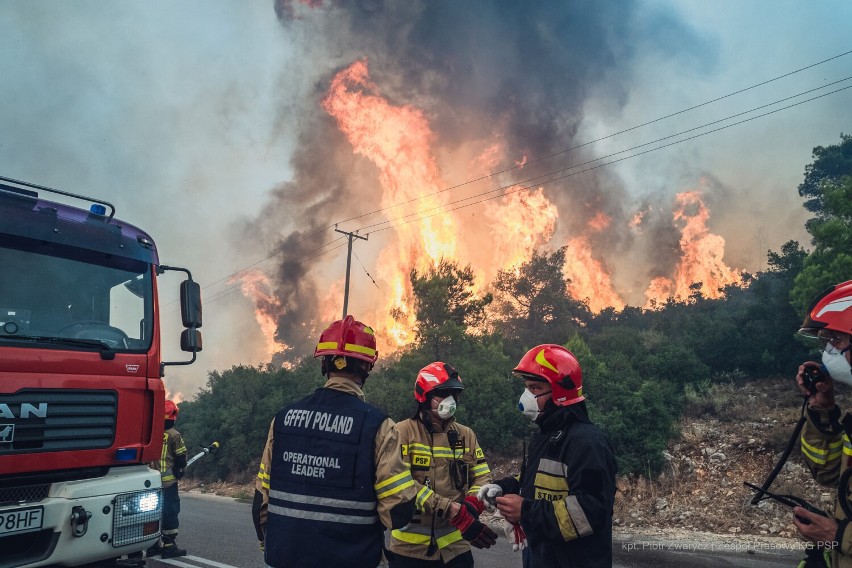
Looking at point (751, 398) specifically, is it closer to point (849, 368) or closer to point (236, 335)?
point (849, 368)

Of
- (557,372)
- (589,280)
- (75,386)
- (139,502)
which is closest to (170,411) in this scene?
(139,502)

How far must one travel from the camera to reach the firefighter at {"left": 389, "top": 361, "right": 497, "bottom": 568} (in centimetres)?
405

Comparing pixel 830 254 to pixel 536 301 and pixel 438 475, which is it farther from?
pixel 536 301

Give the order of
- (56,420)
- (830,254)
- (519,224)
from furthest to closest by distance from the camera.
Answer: (519,224) → (830,254) → (56,420)

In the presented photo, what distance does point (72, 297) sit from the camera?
4801 mm

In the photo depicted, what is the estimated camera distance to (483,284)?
44.3 meters

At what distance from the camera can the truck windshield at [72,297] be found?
4.41 meters

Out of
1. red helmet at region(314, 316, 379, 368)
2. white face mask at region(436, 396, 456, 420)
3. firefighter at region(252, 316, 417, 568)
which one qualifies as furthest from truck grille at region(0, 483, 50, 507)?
white face mask at region(436, 396, 456, 420)

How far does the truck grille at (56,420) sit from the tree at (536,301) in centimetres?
2876

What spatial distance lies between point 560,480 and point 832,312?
1487 millimetres

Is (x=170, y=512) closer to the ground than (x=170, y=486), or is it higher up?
closer to the ground

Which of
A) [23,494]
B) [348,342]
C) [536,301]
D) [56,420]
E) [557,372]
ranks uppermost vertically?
[536,301]

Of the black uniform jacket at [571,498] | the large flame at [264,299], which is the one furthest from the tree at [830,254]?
the large flame at [264,299]

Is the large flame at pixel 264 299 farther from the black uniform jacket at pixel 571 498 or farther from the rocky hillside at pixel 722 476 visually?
the black uniform jacket at pixel 571 498
